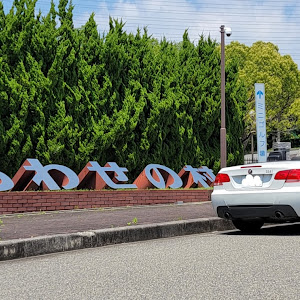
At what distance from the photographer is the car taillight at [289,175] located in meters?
9.59

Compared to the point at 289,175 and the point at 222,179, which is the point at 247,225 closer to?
the point at 222,179

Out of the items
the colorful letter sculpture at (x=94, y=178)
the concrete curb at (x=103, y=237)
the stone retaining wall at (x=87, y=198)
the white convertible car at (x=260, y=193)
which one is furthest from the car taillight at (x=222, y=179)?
the colorful letter sculpture at (x=94, y=178)

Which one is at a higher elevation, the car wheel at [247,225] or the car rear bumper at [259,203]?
the car rear bumper at [259,203]

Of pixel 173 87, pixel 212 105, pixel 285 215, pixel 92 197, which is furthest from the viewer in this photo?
pixel 212 105

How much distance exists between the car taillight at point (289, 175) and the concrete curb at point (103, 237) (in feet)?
6.22

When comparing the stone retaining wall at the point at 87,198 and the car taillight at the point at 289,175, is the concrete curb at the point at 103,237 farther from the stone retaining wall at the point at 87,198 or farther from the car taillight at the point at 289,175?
the stone retaining wall at the point at 87,198

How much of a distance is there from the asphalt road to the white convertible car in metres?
0.56

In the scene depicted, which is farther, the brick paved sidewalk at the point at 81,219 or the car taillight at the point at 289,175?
the car taillight at the point at 289,175

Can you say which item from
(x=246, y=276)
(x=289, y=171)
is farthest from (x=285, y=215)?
(x=246, y=276)

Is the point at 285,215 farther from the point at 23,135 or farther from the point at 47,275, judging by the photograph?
the point at 23,135

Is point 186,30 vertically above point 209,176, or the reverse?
point 186,30

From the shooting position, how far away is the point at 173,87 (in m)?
18.8

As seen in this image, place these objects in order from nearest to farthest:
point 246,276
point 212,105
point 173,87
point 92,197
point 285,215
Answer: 1. point 246,276
2. point 285,215
3. point 92,197
4. point 173,87
5. point 212,105

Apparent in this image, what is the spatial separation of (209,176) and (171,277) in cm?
1282
